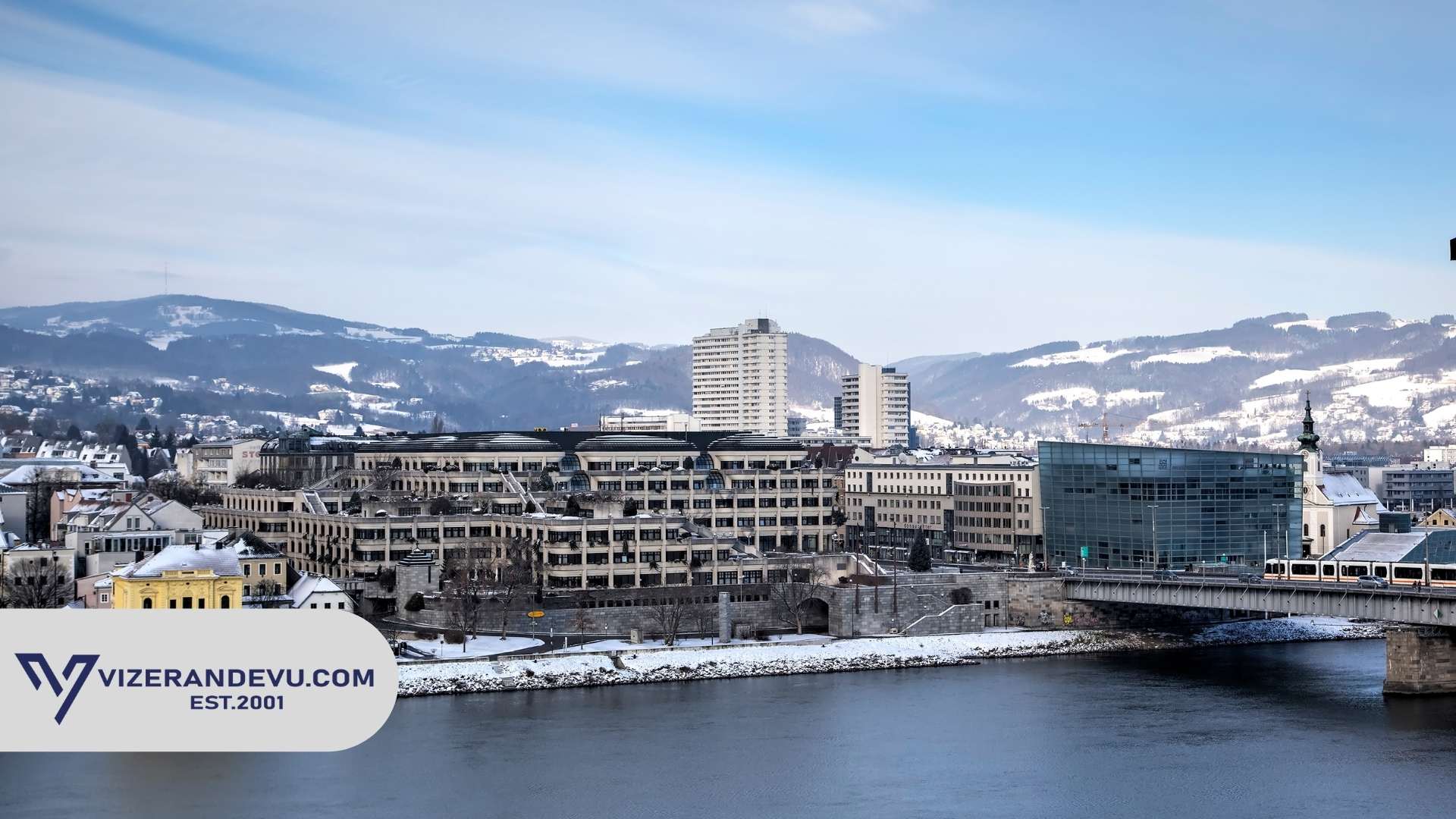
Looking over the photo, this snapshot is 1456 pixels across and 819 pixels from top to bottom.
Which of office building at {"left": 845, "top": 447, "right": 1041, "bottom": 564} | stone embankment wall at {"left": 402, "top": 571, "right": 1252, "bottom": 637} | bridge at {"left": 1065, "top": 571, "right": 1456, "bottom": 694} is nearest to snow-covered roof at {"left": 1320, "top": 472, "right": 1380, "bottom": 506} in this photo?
office building at {"left": 845, "top": 447, "right": 1041, "bottom": 564}

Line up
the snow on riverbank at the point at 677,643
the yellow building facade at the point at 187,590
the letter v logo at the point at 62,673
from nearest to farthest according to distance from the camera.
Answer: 1. the letter v logo at the point at 62,673
2. the yellow building facade at the point at 187,590
3. the snow on riverbank at the point at 677,643

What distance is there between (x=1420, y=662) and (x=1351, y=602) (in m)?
3.69

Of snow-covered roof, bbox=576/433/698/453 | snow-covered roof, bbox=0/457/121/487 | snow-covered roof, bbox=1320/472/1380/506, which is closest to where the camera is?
snow-covered roof, bbox=1320/472/1380/506

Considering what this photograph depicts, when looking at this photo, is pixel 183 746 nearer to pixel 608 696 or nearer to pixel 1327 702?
pixel 608 696

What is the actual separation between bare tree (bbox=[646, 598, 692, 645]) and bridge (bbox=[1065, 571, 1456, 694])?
13920 mm

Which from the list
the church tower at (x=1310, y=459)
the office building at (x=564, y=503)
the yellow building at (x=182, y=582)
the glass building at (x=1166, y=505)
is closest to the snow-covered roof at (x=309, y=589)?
the yellow building at (x=182, y=582)

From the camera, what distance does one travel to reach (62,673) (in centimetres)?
1931

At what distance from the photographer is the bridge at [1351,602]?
2128 inches

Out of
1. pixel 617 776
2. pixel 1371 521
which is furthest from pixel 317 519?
pixel 1371 521

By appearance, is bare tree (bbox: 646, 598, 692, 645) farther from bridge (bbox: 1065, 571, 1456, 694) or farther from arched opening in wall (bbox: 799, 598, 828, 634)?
bridge (bbox: 1065, 571, 1456, 694)

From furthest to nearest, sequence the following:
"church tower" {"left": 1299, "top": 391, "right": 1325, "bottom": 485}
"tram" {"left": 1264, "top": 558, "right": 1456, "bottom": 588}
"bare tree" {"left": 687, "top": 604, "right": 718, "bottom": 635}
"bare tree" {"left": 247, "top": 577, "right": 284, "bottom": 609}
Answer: "church tower" {"left": 1299, "top": 391, "right": 1325, "bottom": 485} < "bare tree" {"left": 687, "top": 604, "right": 718, "bottom": 635} < "tram" {"left": 1264, "top": 558, "right": 1456, "bottom": 588} < "bare tree" {"left": 247, "top": 577, "right": 284, "bottom": 609}

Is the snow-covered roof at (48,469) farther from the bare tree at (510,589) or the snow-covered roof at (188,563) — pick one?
the snow-covered roof at (188,563)

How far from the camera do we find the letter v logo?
63.1ft

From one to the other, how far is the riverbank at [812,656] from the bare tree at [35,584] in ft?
43.2
